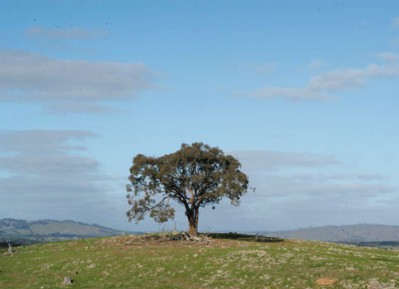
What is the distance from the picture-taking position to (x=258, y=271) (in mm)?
47375

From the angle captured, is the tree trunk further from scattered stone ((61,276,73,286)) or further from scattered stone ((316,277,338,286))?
scattered stone ((316,277,338,286))

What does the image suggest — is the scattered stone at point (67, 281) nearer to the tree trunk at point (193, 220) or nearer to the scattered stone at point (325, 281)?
the scattered stone at point (325, 281)

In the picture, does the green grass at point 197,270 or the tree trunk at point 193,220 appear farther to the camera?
the tree trunk at point 193,220

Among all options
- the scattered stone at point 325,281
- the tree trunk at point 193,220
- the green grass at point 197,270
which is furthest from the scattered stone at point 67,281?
the tree trunk at point 193,220

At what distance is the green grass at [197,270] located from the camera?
1704 inches

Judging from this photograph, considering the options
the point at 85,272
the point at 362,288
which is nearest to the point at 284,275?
the point at 362,288

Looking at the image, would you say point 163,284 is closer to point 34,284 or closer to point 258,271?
point 258,271

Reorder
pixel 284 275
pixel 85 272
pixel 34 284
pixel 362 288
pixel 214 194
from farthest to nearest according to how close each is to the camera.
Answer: pixel 214 194
pixel 85 272
pixel 34 284
pixel 284 275
pixel 362 288

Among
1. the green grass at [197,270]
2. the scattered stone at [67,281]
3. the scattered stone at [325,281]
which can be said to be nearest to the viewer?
the scattered stone at [325,281]

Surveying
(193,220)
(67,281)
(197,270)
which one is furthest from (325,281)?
(193,220)

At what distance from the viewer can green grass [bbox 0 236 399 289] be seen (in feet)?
142

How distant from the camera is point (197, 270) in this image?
50188 millimetres

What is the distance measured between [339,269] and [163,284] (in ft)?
49.0

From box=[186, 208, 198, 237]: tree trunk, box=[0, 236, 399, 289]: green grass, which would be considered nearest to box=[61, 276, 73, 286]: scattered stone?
box=[0, 236, 399, 289]: green grass
